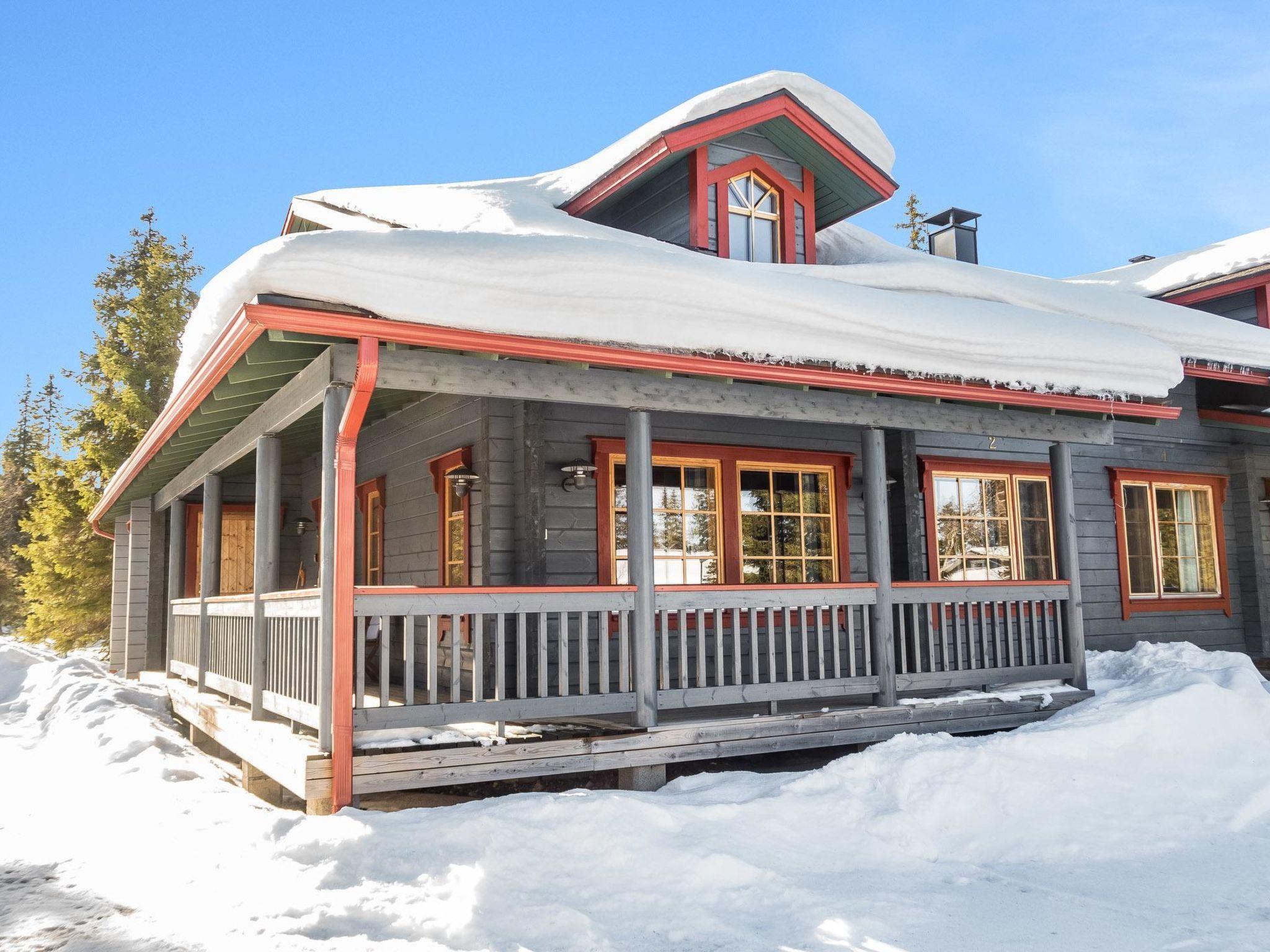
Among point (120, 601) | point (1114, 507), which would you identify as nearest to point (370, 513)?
point (120, 601)

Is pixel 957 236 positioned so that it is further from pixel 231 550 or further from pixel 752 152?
pixel 231 550

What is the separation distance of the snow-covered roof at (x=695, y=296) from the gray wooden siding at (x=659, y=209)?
20.6 inches

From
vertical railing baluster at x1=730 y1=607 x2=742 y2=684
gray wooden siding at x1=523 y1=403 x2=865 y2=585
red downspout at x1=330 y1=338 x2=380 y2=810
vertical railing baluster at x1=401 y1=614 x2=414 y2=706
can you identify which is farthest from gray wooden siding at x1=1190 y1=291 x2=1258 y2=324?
red downspout at x1=330 y1=338 x2=380 y2=810

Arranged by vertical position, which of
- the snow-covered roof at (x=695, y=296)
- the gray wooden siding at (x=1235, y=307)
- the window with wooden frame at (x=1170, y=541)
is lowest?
the window with wooden frame at (x=1170, y=541)

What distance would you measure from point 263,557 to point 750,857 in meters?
4.26

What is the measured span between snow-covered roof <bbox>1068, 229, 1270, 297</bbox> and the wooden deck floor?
7.86 metres

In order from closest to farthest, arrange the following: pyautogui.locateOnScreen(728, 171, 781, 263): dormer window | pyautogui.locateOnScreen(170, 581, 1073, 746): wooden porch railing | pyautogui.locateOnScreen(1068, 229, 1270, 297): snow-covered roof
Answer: pyautogui.locateOnScreen(170, 581, 1073, 746): wooden porch railing, pyautogui.locateOnScreen(728, 171, 781, 263): dormer window, pyautogui.locateOnScreen(1068, 229, 1270, 297): snow-covered roof

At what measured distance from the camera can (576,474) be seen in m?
9.07

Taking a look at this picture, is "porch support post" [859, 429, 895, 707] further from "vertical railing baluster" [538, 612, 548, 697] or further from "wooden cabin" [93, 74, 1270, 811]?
"vertical railing baluster" [538, 612, 548, 697]

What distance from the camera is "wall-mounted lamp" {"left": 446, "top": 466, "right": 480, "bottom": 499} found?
9.04m

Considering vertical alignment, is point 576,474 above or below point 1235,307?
below

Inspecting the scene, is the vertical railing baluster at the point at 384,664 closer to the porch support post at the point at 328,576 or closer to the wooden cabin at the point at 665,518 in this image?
the wooden cabin at the point at 665,518

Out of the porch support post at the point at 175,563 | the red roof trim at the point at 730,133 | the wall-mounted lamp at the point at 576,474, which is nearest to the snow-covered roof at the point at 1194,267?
the red roof trim at the point at 730,133

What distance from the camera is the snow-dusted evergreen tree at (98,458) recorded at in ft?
80.9
